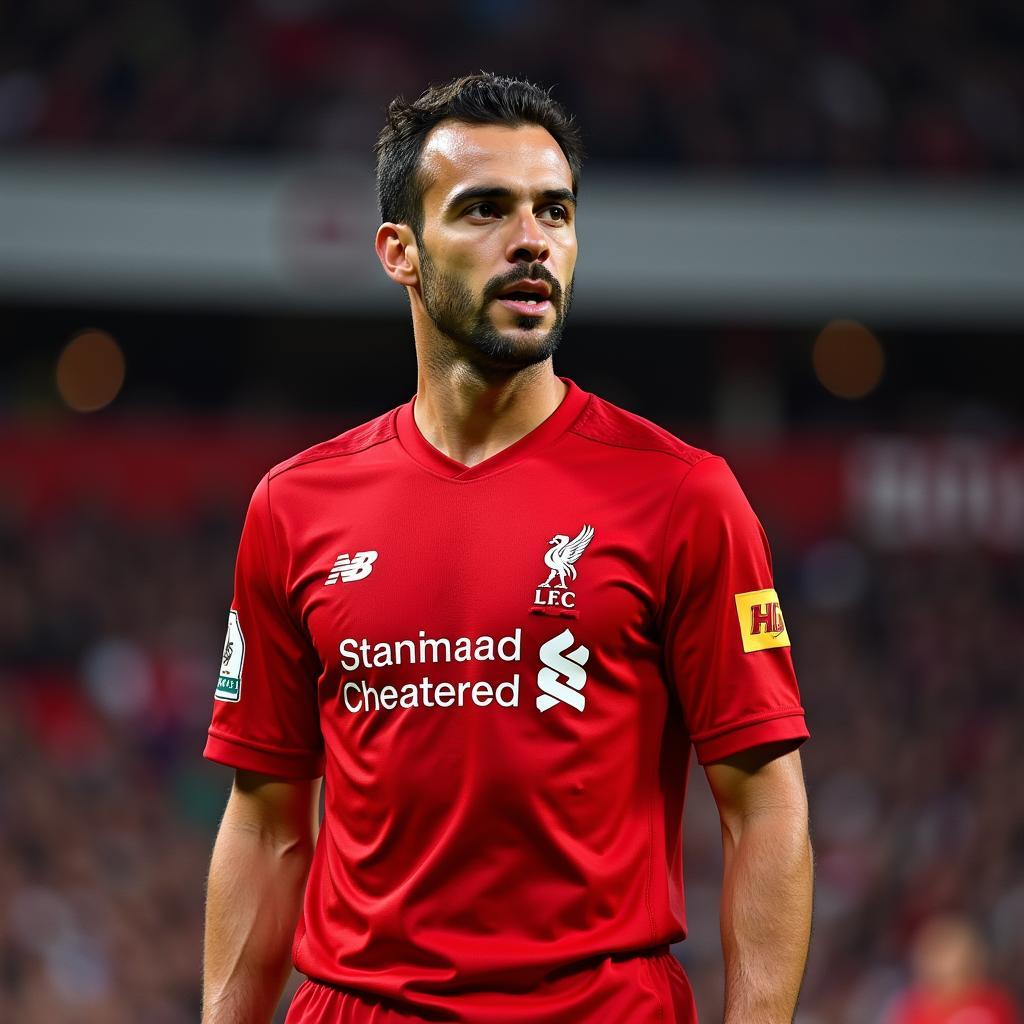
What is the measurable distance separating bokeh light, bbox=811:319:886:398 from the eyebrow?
44.0ft

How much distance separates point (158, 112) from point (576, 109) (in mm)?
3325

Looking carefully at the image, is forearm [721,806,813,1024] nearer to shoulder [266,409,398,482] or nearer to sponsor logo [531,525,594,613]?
sponsor logo [531,525,594,613]

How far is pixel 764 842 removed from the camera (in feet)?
7.52

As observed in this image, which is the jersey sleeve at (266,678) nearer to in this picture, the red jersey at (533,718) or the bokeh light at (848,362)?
the red jersey at (533,718)

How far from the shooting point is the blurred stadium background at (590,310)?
11609 millimetres

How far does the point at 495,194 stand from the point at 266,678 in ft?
2.57

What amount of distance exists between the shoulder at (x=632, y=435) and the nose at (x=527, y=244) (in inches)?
9.0

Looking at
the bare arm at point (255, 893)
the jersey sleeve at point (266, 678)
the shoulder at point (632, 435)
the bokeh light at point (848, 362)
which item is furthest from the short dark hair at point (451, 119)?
the bokeh light at point (848, 362)

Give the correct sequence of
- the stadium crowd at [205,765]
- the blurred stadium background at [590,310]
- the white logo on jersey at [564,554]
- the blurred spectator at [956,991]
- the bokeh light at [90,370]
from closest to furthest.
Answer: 1. the white logo on jersey at [564,554]
2. the blurred spectator at [956,991]
3. the stadium crowd at [205,765]
4. the blurred stadium background at [590,310]
5. the bokeh light at [90,370]

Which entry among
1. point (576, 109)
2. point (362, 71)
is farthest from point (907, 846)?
point (362, 71)

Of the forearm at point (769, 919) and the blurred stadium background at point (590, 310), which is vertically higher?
the blurred stadium background at point (590, 310)

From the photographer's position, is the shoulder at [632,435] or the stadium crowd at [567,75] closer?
the shoulder at [632,435]

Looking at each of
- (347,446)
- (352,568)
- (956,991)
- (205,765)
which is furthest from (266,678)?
(205,765)

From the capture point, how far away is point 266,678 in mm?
2627
